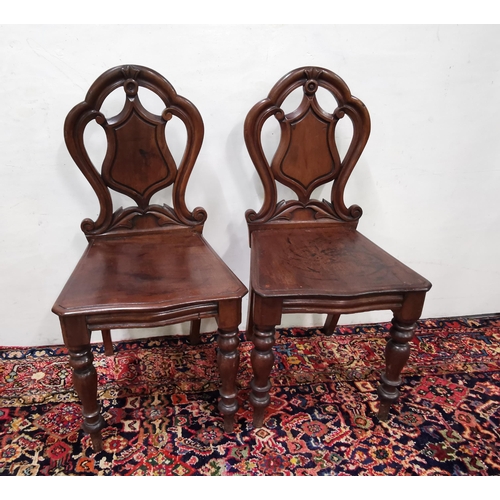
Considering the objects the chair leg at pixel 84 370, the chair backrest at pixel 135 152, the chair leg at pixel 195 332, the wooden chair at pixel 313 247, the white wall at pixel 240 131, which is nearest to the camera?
the chair leg at pixel 84 370

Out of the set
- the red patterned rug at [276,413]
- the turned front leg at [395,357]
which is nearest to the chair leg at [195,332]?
the red patterned rug at [276,413]

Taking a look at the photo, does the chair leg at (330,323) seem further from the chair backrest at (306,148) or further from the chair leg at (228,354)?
the chair leg at (228,354)

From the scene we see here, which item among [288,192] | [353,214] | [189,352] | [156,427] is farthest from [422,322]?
[156,427]

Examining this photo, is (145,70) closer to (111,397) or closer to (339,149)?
(339,149)

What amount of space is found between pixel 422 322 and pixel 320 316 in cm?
59

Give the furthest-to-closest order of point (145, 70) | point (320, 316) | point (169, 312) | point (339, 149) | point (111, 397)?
point (320, 316), point (339, 149), point (111, 397), point (145, 70), point (169, 312)

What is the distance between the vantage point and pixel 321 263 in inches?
54.1

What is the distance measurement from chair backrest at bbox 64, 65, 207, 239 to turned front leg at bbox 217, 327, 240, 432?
1.77ft

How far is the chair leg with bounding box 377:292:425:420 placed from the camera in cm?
127

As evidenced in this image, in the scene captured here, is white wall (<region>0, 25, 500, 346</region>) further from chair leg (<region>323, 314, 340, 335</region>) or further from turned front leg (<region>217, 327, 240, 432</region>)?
turned front leg (<region>217, 327, 240, 432</region>)

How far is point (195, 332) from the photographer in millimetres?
1854

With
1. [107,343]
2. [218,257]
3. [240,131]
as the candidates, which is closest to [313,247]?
[218,257]

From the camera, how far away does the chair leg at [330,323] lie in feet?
6.30

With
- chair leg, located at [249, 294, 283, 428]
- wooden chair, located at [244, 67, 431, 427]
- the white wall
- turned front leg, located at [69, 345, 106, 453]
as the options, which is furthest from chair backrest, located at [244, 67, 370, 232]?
turned front leg, located at [69, 345, 106, 453]
